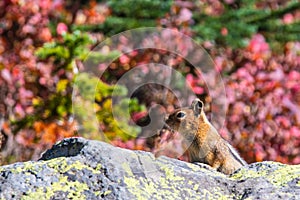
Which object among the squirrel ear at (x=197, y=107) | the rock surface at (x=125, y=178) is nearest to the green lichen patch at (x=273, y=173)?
the rock surface at (x=125, y=178)

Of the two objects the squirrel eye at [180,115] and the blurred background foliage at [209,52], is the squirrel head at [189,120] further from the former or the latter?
the blurred background foliage at [209,52]

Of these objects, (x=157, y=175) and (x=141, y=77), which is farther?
(x=141, y=77)

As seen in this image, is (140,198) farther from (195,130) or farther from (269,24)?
(269,24)

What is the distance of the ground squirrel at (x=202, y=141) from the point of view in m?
3.63

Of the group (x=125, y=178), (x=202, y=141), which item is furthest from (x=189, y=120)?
(x=125, y=178)

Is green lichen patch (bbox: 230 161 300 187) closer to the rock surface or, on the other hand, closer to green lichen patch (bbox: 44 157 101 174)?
the rock surface

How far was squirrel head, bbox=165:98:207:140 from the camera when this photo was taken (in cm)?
449

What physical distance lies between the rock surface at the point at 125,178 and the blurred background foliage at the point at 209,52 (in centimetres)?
515

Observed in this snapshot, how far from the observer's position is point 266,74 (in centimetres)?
920

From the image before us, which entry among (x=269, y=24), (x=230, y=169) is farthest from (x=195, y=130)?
(x=269, y=24)

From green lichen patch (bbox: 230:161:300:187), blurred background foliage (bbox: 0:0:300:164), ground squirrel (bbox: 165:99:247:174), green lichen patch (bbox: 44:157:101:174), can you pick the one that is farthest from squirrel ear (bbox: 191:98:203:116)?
blurred background foliage (bbox: 0:0:300:164)

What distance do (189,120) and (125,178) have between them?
214cm

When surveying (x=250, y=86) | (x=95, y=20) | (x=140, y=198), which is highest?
(x=140, y=198)

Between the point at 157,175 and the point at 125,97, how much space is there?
5710mm
